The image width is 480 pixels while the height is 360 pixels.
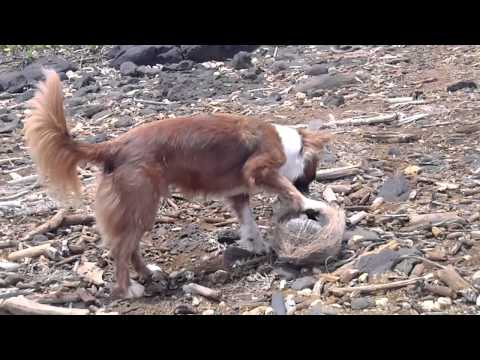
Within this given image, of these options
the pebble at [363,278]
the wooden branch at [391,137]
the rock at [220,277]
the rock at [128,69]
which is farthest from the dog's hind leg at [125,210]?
the rock at [128,69]

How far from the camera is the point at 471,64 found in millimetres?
11852

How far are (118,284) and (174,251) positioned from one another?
1027mm

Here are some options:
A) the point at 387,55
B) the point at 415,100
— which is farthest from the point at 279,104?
the point at 387,55

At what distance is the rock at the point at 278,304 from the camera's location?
5.89 metres

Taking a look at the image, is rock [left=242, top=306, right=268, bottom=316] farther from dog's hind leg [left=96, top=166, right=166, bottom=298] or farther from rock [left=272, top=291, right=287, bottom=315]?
dog's hind leg [left=96, top=166, right=166, bottom=298]

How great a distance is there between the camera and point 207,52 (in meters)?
14.3

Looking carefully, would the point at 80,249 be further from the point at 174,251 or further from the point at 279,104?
the point at 279,104

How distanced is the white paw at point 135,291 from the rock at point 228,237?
3.97 feet

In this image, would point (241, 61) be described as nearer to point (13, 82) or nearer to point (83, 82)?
point (83, 82)

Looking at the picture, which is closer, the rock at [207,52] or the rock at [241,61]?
the rock at [241,61]

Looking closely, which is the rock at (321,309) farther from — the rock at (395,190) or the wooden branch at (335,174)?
the wooden branch at (335,174)

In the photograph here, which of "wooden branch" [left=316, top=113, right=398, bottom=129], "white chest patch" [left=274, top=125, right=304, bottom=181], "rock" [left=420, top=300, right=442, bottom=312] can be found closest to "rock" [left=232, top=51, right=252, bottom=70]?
"wooden branch" [left=316, top=113, right=398, bottom=129]

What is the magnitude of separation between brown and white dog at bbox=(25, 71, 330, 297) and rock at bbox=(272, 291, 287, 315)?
0.91 metres

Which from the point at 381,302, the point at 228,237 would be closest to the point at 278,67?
the point at 228,237
